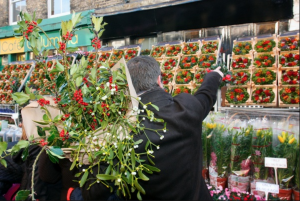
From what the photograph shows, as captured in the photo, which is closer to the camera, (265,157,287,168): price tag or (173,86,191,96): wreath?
(265,157,287,168): price tag

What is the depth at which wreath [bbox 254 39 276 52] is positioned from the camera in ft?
15.0

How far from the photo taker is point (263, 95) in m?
4.37

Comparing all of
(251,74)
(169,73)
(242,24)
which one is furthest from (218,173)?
(242,24)

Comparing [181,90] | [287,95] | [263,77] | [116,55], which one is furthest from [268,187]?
[116,55]

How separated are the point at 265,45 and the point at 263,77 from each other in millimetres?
656

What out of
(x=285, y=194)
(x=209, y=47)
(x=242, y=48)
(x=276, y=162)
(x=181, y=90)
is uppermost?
(x=209, y=47)

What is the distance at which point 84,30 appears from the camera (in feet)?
24.3

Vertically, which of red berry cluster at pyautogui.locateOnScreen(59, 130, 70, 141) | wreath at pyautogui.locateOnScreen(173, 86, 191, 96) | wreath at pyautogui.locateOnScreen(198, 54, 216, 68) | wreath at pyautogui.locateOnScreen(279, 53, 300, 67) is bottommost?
red berry cluster at pyautogui.locateOnScreen(59, 130, 70, 141)

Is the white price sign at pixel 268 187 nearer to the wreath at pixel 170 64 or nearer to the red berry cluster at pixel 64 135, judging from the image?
the red berry cluster at pixel 64 135

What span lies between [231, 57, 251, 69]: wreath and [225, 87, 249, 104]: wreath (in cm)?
46

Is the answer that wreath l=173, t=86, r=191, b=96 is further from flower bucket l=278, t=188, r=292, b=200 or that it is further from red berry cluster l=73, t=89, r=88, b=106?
red berry cluster l=73, t=89, r=88, b=106

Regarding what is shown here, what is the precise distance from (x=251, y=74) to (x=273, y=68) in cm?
37

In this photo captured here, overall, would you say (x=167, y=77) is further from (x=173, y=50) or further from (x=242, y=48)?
(x=242, y=48)

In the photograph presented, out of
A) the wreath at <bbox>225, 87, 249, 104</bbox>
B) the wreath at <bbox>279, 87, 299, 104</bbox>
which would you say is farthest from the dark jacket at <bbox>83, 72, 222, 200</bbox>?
the wreath at <bbox>225, 87, 249, 104</bbox>
